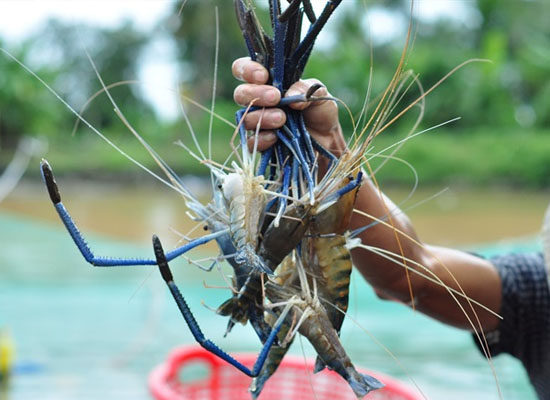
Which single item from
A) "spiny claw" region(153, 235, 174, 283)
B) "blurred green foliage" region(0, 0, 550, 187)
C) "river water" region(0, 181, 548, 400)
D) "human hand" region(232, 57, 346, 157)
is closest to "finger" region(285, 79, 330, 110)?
"human hand" region(232, 57, 346, 157)

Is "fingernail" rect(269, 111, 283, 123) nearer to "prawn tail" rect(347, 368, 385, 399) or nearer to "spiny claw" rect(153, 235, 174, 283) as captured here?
"spiny claw" rect(153, 235, 174, 283)

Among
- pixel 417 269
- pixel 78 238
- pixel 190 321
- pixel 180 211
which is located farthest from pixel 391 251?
pixel 180 211

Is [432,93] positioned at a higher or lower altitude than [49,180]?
higher

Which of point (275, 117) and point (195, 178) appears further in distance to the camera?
point (195, 178)

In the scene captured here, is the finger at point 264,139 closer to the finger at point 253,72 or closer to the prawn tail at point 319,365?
the finger at point 253,72

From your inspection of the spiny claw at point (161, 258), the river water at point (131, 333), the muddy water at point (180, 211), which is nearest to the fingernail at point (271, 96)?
the spiny claw at point (161, 258)

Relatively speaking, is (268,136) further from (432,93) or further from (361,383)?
(432,93)

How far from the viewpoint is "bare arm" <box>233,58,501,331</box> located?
3.46ft

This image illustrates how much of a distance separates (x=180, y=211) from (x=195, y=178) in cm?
378

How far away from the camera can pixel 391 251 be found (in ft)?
4.91

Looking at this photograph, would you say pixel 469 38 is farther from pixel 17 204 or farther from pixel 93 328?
pixel 93 328

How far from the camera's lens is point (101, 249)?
6.48 metres

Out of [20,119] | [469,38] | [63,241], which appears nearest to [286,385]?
[63,241]

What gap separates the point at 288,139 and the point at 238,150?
0.29ft
